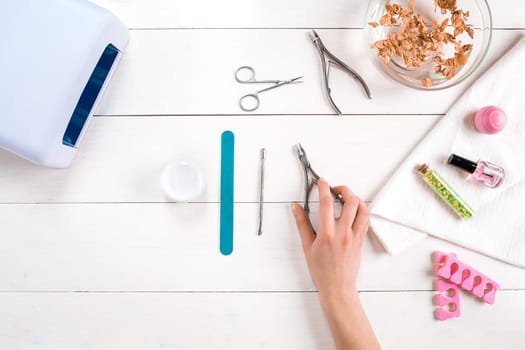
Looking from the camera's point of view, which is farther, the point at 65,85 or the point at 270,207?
the point at 270,207

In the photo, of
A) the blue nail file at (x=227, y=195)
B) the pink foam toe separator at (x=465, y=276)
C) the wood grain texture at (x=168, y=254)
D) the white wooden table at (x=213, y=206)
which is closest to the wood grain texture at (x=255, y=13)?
the white wooden table at (x=213, y=206)

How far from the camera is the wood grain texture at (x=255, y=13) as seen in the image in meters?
0.79

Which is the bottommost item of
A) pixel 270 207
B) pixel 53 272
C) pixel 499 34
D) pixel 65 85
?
pixel 53 272

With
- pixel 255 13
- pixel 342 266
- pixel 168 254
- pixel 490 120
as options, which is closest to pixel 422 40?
pixel 490 120

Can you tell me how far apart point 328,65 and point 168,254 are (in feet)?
1.58

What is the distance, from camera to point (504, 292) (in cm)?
80

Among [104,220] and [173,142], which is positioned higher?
[173,142]

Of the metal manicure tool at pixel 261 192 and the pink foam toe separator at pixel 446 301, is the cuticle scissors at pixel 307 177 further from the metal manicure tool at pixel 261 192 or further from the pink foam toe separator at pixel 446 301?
the pink foam toe separator at pixel 446 301

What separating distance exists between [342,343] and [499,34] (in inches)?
25.8

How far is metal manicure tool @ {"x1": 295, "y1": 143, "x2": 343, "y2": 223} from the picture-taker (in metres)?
0.78

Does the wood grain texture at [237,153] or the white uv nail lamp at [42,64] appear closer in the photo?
the white uv nail lamp at [42,64]

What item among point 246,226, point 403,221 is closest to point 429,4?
point 403,221

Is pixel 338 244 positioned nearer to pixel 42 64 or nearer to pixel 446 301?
pixel 446 301

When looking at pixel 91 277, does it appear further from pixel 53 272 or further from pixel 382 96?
pixel 382 96
